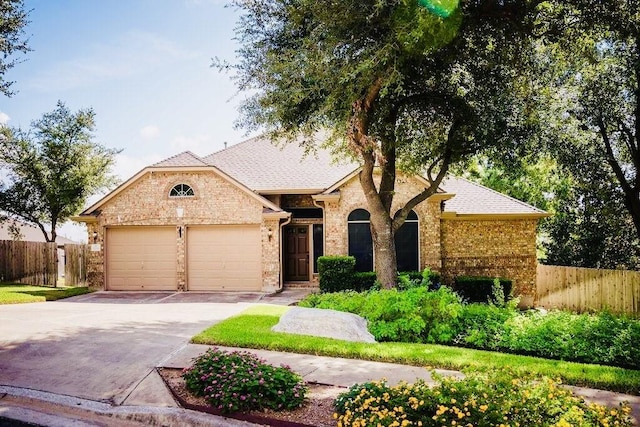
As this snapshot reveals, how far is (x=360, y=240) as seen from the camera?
18.0 m

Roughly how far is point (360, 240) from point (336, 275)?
1.92 m

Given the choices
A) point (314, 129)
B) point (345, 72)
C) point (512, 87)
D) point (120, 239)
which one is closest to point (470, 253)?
point (512, 87)

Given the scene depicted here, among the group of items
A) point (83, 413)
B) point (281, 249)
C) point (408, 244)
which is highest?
point (408, 244)

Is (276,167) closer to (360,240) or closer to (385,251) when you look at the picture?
(360,240)

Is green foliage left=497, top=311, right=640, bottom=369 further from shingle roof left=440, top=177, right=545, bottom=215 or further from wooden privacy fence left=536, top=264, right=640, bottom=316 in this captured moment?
shingle roof left=440, top=177, right=545, bottom=215

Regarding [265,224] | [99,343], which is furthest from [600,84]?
[99,343]

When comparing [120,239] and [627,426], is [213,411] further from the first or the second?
[120,239]

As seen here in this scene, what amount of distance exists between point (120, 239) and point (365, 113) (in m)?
10.8

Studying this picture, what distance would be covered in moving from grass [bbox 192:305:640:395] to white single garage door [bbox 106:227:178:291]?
8.83 m

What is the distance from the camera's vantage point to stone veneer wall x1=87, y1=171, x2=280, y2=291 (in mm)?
17939

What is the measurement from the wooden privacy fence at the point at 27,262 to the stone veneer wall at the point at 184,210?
15.2ft

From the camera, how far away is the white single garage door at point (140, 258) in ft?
60.2

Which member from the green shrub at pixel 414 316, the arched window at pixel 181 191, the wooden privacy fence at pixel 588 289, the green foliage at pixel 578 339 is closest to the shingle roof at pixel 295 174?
the arched window at pixel 181 191

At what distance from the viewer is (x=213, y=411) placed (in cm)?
588
